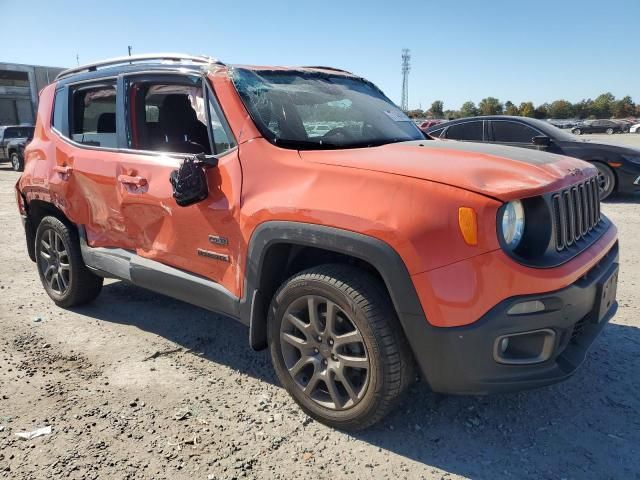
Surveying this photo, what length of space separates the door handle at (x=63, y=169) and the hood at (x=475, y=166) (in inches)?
87.4

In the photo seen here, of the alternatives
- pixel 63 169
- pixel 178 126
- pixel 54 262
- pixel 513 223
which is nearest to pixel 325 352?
pixel 513 223

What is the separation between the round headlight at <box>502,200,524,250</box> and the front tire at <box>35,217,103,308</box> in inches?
131

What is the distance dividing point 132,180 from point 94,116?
40.9 inches

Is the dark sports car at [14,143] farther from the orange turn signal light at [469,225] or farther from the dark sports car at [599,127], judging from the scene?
the dark sports car at [599,127]

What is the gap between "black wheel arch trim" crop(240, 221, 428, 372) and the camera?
2.19 meters

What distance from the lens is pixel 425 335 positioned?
7.25ft

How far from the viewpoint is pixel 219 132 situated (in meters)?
2.96

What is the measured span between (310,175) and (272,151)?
1.07 ft

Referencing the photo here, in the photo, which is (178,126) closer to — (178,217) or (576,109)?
(178,217)

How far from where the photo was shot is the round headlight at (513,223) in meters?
2.17

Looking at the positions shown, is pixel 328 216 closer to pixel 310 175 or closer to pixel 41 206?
pixel 310 175

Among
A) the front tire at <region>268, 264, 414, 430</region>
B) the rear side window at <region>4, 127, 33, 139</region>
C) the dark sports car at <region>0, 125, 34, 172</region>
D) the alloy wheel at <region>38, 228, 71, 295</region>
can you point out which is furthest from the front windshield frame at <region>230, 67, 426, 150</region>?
the rear side window at <region>4, 127, 33, 139</region>

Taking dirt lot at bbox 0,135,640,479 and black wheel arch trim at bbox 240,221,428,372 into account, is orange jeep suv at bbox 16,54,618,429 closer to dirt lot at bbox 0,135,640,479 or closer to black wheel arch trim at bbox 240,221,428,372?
black wheel arch trim at bbox 240,221,428,372

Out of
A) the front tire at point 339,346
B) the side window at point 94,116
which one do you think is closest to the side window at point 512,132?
the side window at point 94,116
